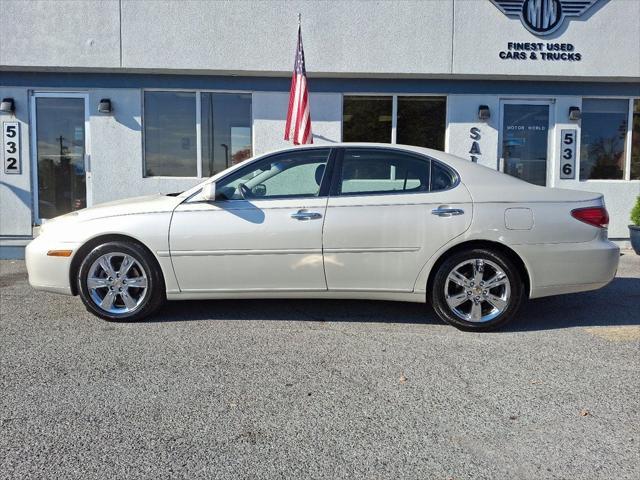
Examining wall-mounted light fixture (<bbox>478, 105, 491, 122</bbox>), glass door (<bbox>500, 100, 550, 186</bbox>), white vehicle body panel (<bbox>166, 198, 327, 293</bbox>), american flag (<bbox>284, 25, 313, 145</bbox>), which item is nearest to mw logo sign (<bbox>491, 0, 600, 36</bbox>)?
glass door (<bbox>500, 100, 550, 186</bbox>)

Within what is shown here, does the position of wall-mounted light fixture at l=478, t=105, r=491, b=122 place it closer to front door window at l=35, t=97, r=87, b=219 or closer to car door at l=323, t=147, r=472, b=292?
car door at l=323, t=147, r=472, b=292

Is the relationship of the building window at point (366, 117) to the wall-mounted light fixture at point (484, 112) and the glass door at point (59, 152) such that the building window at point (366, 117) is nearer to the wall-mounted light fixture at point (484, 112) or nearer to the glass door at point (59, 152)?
the wall-mounted light fixture at point (484, 112)

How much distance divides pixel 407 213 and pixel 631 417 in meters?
2.28

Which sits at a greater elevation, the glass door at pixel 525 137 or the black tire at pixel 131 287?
the glass door at pixel 525 137

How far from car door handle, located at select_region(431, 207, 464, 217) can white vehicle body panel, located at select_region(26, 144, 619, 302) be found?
0.12 ft

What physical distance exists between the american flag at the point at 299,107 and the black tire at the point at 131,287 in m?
4.64

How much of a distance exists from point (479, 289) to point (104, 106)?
7.08 m

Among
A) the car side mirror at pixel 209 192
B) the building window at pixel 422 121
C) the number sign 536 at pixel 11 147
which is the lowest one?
the car side mirror at pixel 209 192

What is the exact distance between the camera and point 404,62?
9398 mm

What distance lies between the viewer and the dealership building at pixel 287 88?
927 centimetres

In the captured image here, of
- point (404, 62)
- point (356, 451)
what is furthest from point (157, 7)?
point (356, 451)

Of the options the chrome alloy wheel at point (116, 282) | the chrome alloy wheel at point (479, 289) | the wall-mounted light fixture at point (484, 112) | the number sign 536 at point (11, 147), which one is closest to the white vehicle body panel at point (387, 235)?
the chrome alloy wheel at point (479, 289)

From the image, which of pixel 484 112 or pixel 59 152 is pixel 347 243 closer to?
pixel 484 112

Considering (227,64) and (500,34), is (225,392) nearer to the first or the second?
(227,64)
